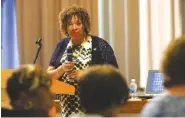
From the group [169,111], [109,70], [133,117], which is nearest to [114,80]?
[109,70]

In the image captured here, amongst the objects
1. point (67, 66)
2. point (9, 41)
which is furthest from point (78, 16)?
point (9, 41)

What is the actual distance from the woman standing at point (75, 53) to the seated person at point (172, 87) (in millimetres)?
1236

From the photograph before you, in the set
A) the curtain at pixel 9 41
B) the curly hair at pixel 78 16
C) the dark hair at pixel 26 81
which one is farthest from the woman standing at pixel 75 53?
the curtain at pixel 9 41

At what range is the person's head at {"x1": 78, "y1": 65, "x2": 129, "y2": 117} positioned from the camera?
1.72 meters

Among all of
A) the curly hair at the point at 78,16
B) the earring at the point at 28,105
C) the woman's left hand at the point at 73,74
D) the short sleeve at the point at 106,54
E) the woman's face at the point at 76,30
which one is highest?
the curly hair at the point at 78,16

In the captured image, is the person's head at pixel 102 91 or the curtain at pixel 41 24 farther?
the curtain at pixel 41 24

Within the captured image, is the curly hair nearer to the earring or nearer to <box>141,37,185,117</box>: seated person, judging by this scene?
<box>141,37,185,117</box>: seated person

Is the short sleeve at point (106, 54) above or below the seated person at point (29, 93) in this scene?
above

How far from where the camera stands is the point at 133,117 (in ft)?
12.6

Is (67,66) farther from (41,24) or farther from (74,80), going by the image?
(41,24)

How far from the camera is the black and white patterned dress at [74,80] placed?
3.06 metres

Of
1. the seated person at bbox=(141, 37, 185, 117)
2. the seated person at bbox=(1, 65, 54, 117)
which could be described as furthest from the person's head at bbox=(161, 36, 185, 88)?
the seated person at bbox=(1, 65, 54, 117)

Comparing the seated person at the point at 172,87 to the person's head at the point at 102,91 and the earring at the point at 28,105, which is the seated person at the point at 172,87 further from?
the earring at the point at 28,105

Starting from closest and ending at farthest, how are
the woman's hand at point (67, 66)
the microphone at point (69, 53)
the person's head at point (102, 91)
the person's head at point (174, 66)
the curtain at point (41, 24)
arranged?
the person's head at point (102, 91), the person's head at point (174, 66), the woman's hand at point (67, 66), the microphone at point (69, 53), the curtain at point (41, 24)
